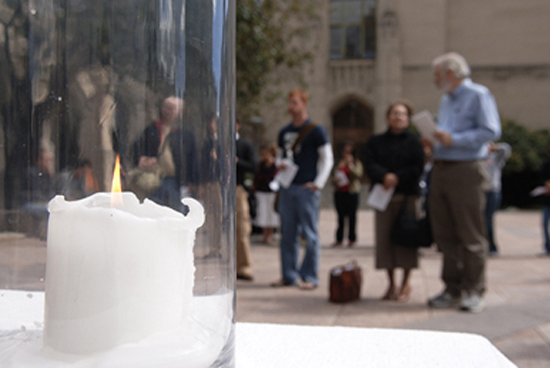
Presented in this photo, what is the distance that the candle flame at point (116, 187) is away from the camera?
1.89 feet

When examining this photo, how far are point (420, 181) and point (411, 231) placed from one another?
49cm

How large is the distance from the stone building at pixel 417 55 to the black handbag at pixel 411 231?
19.5 meters

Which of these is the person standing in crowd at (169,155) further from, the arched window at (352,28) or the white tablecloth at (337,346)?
the arched window at (352,28)

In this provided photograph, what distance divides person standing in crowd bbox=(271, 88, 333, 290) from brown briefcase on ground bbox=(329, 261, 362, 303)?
1.87ft

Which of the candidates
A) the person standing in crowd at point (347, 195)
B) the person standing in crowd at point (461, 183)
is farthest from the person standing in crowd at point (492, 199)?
the person standing in crowd at point (461, 183)

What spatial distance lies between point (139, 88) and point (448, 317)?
12.4 feet

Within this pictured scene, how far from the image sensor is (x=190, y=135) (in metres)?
0.63

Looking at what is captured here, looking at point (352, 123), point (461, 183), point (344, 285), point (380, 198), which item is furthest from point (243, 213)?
→ point (352, 123)

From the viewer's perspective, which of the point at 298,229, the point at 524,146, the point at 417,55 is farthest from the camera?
the point at 417,55

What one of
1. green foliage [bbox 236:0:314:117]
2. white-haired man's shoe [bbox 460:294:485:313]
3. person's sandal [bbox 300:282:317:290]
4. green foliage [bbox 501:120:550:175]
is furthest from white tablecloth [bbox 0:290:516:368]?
green foliage [bbox 501:120:550:175]

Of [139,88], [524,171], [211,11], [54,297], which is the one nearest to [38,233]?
[54,297]

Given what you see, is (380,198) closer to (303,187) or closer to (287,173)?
(303,187)

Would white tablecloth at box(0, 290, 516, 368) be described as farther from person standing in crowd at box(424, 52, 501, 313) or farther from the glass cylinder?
person standing in crowd at box(424, 52, 501, 313)

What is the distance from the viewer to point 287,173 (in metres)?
5.22
